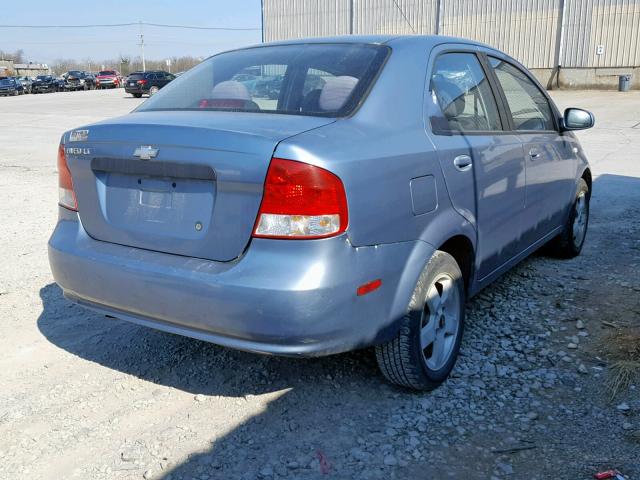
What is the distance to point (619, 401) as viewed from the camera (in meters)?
3.13

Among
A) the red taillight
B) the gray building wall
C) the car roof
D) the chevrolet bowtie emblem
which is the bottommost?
the red taillight

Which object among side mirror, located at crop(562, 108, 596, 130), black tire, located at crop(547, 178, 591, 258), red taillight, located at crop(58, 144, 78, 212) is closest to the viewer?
red taillight, located at crop(58, 144, 78, 212)

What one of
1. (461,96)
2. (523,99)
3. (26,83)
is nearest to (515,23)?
(523,99)

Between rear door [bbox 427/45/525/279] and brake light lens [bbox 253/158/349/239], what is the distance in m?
0.84

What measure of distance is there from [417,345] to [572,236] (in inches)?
112

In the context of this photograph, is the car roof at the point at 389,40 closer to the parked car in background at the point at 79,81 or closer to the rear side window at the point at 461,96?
the rear side window at the point at 461,96

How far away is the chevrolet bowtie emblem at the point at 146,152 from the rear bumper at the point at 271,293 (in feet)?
1.38

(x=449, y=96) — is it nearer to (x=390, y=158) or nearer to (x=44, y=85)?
(x=390, y=158)

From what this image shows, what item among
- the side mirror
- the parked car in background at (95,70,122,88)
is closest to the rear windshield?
the side mirror

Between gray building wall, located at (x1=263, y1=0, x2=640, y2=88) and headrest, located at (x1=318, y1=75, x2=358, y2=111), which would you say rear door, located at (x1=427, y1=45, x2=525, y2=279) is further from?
gray building wall, located at (x1=263, y1=0, x2=640, y2=88)

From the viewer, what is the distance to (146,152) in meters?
2.73

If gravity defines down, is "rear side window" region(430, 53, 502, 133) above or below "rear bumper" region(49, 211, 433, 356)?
above

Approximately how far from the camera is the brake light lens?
246cm

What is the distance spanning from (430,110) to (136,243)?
5.10 feet
